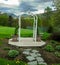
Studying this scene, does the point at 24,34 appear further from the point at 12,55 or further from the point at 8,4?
the point at 12,55

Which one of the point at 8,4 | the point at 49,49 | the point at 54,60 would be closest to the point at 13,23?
the point at 8,4

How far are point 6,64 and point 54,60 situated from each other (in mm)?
2376

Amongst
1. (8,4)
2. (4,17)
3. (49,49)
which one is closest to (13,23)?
(4,17)

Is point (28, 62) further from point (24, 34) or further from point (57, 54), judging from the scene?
point (24, 34)

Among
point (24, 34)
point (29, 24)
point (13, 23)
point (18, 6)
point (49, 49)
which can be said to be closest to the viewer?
point (49, 49)

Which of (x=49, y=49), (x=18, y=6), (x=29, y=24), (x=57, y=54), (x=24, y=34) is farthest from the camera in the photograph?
(x=29, y=24)

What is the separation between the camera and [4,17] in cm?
2500

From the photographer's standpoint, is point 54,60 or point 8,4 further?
point 8,4

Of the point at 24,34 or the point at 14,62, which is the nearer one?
the point at 14,62

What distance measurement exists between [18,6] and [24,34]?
8.98ft

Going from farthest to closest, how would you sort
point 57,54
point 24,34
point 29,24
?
point 29,24
point 24,34
point 57,54

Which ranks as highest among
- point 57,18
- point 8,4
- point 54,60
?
point 8,4

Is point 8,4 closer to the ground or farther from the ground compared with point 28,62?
farther from the ground

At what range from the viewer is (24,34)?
19.8 m
